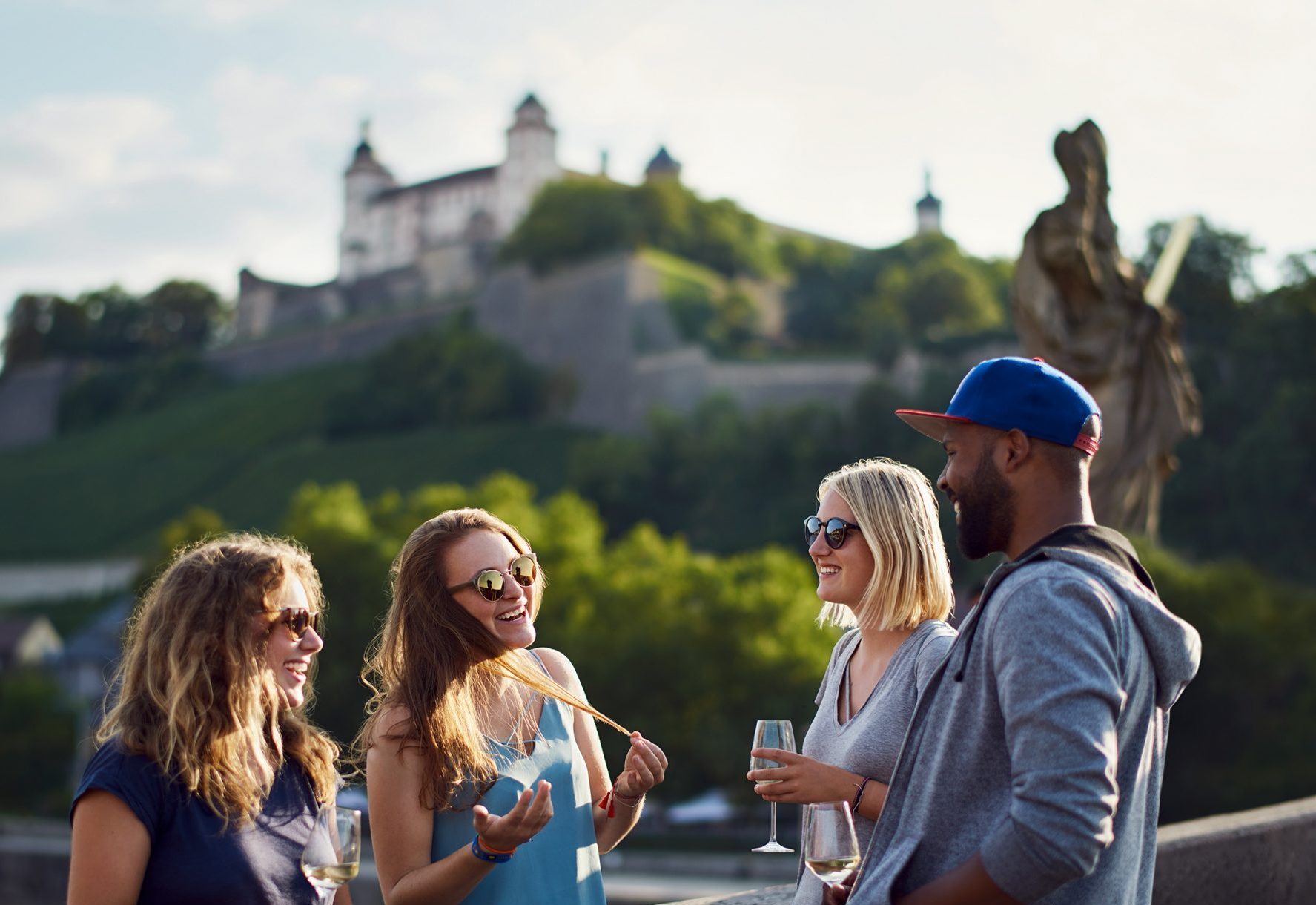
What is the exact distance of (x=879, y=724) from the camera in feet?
8.66

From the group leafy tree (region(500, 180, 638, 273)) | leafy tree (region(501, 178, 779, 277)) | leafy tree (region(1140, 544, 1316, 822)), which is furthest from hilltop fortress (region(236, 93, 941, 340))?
leafy tree (region(1140, 544, 1316, 822))

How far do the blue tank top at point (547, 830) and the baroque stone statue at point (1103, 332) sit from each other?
390 centimetres

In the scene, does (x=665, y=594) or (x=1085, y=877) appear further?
(x=665, y=594)

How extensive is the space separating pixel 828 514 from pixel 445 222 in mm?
74858

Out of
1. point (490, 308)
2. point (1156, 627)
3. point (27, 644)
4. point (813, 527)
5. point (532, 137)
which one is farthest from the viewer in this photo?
point (532, 137)

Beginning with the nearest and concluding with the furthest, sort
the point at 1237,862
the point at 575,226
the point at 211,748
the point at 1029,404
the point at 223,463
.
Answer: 1. the point at 1029,404
2. the point at 211,748
3. the point at 1237,862
4. the point at 575,226
5. the point at 223,463

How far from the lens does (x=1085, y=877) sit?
81.7 inches

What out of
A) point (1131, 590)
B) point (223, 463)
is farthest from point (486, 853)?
point (223, 463)

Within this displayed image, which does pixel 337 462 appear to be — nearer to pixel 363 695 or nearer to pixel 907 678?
pixel 363 695

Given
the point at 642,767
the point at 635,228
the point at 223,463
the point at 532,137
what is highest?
the point at 532,137

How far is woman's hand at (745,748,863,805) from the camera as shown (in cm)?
242

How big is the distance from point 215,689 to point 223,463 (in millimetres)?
55356

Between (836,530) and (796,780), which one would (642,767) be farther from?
(836,530)

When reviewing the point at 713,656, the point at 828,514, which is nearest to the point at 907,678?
the point at 828,514
